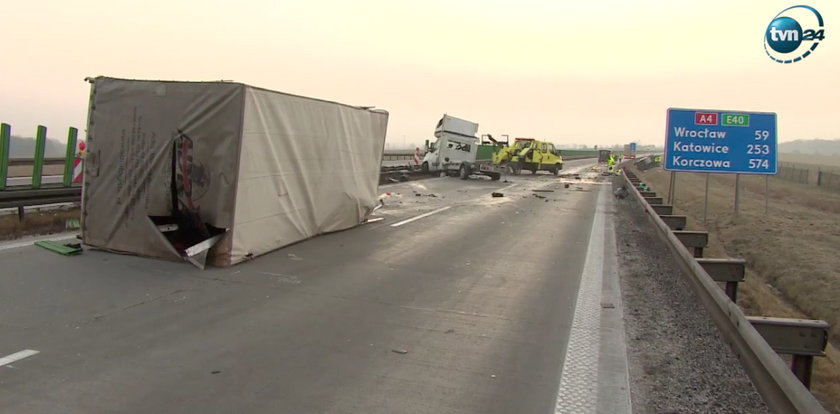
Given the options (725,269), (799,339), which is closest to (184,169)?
(725,269)

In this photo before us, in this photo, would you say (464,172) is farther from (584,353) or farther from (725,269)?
(584,353)

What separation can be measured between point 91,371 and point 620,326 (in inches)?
184

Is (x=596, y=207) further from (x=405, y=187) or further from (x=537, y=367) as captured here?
(x=537, y=367)

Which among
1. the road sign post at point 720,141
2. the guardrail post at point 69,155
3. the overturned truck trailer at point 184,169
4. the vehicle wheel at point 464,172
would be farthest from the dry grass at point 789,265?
the vehicle wheel at point 464,172

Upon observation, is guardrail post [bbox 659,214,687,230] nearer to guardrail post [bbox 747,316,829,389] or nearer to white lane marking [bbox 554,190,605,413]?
white lane marking [bbox 554,190,605,413]

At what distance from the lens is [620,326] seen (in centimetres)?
572

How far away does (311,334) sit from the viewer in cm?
521

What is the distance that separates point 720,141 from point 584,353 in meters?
11.1

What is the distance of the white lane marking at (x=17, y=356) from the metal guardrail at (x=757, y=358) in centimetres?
519

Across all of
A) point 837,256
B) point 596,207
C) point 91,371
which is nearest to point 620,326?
point 91,371

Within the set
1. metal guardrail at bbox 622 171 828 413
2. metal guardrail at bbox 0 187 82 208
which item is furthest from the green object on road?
metal guardrail at bbox 622 171 828 413

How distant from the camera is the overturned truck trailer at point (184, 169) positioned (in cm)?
771

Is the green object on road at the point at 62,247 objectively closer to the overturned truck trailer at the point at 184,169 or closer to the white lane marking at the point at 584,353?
the overturned truck trailer at the point at 184,169

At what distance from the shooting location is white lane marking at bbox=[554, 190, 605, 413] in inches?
159
